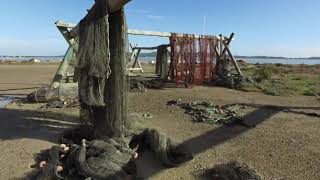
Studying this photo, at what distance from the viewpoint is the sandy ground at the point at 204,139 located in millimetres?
6406

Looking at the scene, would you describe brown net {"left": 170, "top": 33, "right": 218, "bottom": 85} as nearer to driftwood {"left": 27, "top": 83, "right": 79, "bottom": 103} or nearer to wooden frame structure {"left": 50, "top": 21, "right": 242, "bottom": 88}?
wooden frame structure {"left": 50, "top": 21, "right": 242, "bottom": 88}

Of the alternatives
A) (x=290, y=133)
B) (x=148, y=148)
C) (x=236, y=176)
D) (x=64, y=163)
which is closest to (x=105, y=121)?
(x=148, y=148)

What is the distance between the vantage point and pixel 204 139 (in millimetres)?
8078

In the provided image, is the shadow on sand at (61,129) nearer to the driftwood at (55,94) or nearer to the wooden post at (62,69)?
the driftwood at (55,94)

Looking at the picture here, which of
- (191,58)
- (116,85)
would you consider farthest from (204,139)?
(191,58)

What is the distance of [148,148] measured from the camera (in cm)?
714

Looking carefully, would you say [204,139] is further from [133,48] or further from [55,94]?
[133,48]

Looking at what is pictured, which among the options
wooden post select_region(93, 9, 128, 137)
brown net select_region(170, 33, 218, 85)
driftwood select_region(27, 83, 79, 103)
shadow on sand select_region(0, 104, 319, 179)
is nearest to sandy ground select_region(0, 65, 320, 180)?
shadow on sand select_region(0, 104, 319, 179)

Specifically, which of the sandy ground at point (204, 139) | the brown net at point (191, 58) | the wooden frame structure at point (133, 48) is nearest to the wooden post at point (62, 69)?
the wooden frame structure at point (133, 48)

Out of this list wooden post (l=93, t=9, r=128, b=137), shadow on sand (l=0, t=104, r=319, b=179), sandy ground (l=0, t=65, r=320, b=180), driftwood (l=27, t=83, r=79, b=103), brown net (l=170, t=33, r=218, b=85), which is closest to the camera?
sandy ground (l=0, t=65, r=320, b=180)

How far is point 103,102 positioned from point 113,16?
1.49 m

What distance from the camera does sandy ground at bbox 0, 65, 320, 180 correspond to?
641cm

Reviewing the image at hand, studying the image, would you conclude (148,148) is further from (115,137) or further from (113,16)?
(113,16)

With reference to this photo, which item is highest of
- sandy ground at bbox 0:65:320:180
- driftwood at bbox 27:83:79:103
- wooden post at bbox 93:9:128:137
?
wooden post at bbox 93:9:128:137
